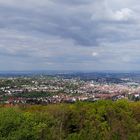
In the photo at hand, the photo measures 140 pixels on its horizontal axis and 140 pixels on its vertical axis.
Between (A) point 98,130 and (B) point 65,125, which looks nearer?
(A) point 98,130

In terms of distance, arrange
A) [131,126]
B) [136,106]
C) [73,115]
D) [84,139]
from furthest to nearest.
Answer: [136,106] < [73,115] < [131,126] < [84,139]

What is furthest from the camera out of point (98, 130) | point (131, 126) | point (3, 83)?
point (3, 83)

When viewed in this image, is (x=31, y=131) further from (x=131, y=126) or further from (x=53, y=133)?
(x=131, y=126)

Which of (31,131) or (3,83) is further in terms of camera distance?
(3,83)

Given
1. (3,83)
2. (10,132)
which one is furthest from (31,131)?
(3,83)

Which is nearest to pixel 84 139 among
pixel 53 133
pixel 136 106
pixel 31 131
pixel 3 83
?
pixel 53 133

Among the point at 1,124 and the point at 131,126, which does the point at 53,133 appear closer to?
the point at 1,124
